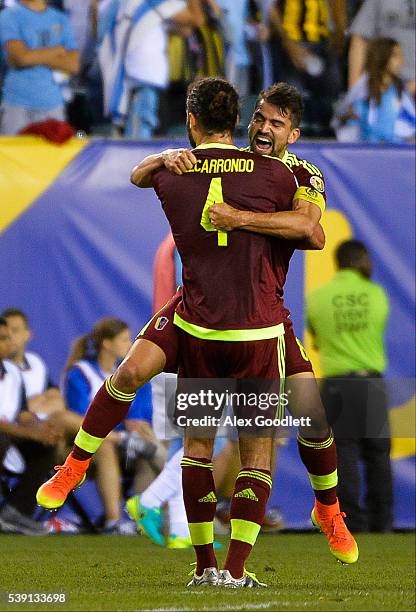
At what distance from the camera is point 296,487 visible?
34.2 feet

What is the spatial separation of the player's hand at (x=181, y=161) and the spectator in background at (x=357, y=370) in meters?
4.10

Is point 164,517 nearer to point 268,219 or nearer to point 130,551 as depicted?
point 130,551

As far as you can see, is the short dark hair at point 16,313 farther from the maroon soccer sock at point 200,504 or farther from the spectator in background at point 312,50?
the maroon soccer sock at point 200,504

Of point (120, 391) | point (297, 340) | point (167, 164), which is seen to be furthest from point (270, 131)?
point (120, 391)

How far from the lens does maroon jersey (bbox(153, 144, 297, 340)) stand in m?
6.19

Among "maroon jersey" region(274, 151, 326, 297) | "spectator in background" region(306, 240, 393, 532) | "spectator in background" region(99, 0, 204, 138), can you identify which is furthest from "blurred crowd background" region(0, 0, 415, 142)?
"maroon jersey" region(274, 151, 326, 297)

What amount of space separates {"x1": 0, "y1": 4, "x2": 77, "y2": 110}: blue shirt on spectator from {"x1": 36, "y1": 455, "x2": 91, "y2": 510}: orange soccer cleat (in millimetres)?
5085

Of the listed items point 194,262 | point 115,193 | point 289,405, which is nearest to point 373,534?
point 115,193

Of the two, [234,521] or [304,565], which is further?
[304,565]

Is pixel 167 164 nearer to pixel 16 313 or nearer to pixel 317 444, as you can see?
pixel 317 444

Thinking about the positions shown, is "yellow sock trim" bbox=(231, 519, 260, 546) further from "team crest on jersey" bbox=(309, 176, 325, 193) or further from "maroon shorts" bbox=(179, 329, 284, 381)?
"team crest on jersey" bbox=(309, 176, 325, 193)

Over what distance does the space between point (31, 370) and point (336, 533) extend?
159 inches

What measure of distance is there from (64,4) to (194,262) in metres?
5.77

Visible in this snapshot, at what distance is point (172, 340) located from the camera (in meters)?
6.31
